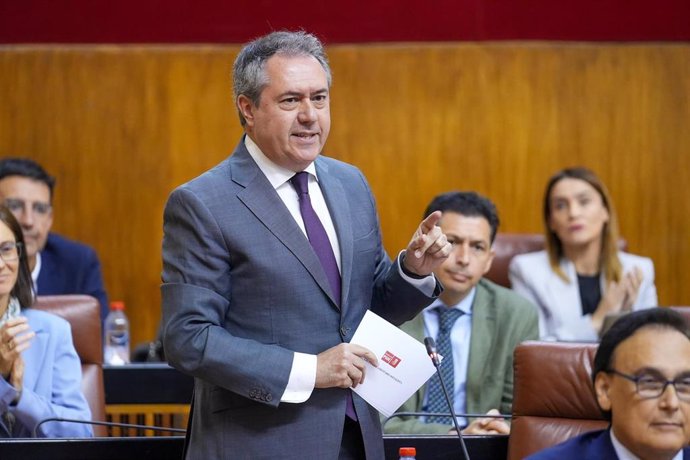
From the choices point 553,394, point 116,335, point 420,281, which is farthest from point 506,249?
point 420,281

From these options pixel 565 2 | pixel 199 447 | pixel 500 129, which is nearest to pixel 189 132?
pixel 500 129

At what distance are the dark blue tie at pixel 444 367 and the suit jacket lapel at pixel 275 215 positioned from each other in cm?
119

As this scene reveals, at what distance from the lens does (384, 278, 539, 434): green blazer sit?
11.1 ft

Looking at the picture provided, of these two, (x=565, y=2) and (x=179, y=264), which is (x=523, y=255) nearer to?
(x=565, y=2)

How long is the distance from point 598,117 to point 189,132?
192 centimetres

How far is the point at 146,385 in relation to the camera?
353 centimetres

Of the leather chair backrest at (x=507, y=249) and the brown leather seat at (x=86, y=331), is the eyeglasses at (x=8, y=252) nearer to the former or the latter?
the brown leather seat at (x=86, y=331)

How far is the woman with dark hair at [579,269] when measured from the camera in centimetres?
434

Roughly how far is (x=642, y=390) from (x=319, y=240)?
0.68m

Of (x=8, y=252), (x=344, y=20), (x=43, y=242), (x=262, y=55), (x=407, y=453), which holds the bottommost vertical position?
(x=407, y=453)

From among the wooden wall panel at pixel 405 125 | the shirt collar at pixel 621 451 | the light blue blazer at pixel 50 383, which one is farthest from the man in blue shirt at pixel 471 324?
the wooden wall panel at pixel 405 125

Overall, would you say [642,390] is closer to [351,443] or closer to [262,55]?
[351,443]

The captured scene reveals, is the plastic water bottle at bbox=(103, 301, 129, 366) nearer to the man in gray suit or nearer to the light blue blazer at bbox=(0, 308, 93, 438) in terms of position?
the light blue blazer at bbox=(0, 308, 93, 438)

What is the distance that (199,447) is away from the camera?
2.17 meters
